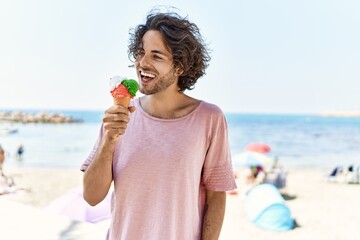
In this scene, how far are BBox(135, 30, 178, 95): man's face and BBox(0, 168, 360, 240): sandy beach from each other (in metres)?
2.97

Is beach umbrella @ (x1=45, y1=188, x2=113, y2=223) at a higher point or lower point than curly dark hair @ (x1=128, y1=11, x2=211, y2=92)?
lower

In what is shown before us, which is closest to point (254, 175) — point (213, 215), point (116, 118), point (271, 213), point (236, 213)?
point (236, 213)

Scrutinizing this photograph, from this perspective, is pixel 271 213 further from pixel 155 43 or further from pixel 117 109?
pixel 117 109

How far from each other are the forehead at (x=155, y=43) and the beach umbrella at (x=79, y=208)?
3773mm

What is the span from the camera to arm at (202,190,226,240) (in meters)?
1.58

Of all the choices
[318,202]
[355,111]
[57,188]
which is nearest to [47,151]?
[57,188]

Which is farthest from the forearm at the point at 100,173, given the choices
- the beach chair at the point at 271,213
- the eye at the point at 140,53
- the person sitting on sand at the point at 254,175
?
the person sitting on sand at the point at 254,175

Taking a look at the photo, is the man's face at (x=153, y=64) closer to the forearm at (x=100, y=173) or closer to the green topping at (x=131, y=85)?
the green topping at (x=131, y=85)

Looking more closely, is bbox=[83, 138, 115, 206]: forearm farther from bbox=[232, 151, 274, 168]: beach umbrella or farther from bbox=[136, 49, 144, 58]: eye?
bbox=[232, 151, 274, 168]: beach umbrella

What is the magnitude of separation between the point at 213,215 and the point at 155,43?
640 mm

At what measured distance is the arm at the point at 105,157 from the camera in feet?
4.37

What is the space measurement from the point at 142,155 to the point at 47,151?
25.8 m

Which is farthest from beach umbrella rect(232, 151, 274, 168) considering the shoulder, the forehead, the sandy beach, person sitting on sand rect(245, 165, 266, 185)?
the forehead

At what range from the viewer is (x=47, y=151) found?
2608cm
